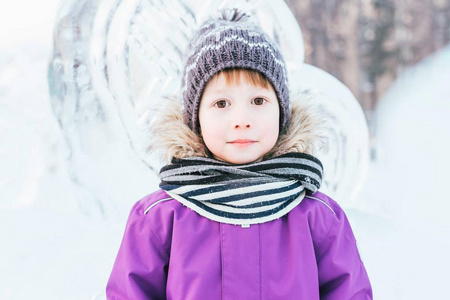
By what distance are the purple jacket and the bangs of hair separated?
0.92 feet

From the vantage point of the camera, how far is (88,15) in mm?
1422

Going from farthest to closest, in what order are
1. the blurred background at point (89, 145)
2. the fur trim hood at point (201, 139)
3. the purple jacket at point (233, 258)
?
the blurred background at point (89, 145)
the fur trim hood at point (201, 139)
the purple jacket at point (233, 258)

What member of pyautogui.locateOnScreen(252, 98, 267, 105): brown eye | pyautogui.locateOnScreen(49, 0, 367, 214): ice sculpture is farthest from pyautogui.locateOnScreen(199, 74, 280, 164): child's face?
pyautogui.locateOnScreen(49, 0, 367, 214): ice sculpture

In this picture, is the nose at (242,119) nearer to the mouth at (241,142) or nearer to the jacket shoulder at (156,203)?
the mouth at (241,142)

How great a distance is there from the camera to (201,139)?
110cm

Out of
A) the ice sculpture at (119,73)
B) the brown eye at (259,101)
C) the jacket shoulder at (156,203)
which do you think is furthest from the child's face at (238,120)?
the ice sculpture at (119,73)

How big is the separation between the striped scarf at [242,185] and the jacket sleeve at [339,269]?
11 cm

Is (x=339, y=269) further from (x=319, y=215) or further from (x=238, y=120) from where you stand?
(x=238, y=120)

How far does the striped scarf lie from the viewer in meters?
0.99

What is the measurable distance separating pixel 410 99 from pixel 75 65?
1867mm

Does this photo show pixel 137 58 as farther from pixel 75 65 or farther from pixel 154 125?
pixel 154 125

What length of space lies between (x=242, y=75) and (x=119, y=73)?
0.53 meters

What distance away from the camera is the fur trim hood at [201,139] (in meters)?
1.08

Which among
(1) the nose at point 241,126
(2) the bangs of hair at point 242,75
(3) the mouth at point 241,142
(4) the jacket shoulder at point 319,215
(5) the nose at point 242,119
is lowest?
(4) the jacket shoulder at point 319,215
